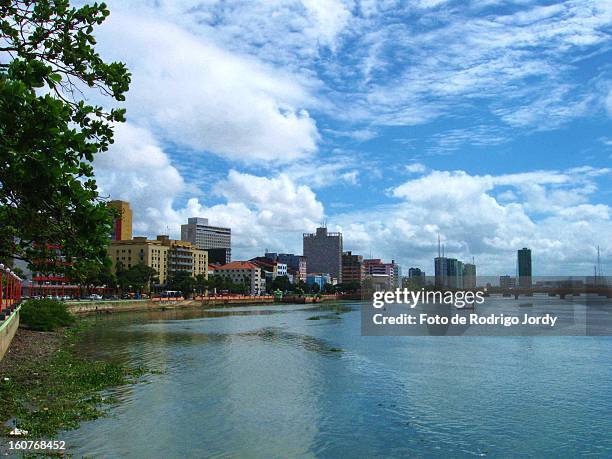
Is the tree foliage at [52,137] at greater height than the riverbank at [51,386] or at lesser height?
greater

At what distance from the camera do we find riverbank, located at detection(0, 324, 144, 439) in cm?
1741

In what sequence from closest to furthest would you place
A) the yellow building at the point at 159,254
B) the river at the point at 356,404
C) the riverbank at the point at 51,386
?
the river at the point at 356,404 → the riverbank at the point at 51,386 → the yellow building at the point at 159,254

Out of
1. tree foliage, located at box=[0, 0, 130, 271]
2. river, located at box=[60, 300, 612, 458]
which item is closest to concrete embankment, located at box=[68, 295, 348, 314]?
river, located at box=[60, 300, 612, 458]

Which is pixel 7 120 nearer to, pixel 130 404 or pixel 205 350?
pixel 130 404

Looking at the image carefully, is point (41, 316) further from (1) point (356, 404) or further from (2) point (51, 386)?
(1) point (356, 404)

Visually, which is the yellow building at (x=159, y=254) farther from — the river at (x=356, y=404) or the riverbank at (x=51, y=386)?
the riverbank at (x=51, y=386)

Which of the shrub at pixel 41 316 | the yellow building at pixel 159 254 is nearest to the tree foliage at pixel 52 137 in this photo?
the shrub at pixel 41 316

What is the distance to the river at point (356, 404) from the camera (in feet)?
54.9

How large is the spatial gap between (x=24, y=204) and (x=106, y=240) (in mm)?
1482

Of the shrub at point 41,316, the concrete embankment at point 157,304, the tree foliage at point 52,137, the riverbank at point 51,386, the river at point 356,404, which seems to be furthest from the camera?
the concrete embankment at point 157,304

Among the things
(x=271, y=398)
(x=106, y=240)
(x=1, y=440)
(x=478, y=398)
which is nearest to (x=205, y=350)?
(x=271, y=398)

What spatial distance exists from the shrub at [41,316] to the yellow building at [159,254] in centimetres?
10991

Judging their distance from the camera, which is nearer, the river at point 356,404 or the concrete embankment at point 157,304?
the river at point 356,404

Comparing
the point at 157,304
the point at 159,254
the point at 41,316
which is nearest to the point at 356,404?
the point at 41,316
